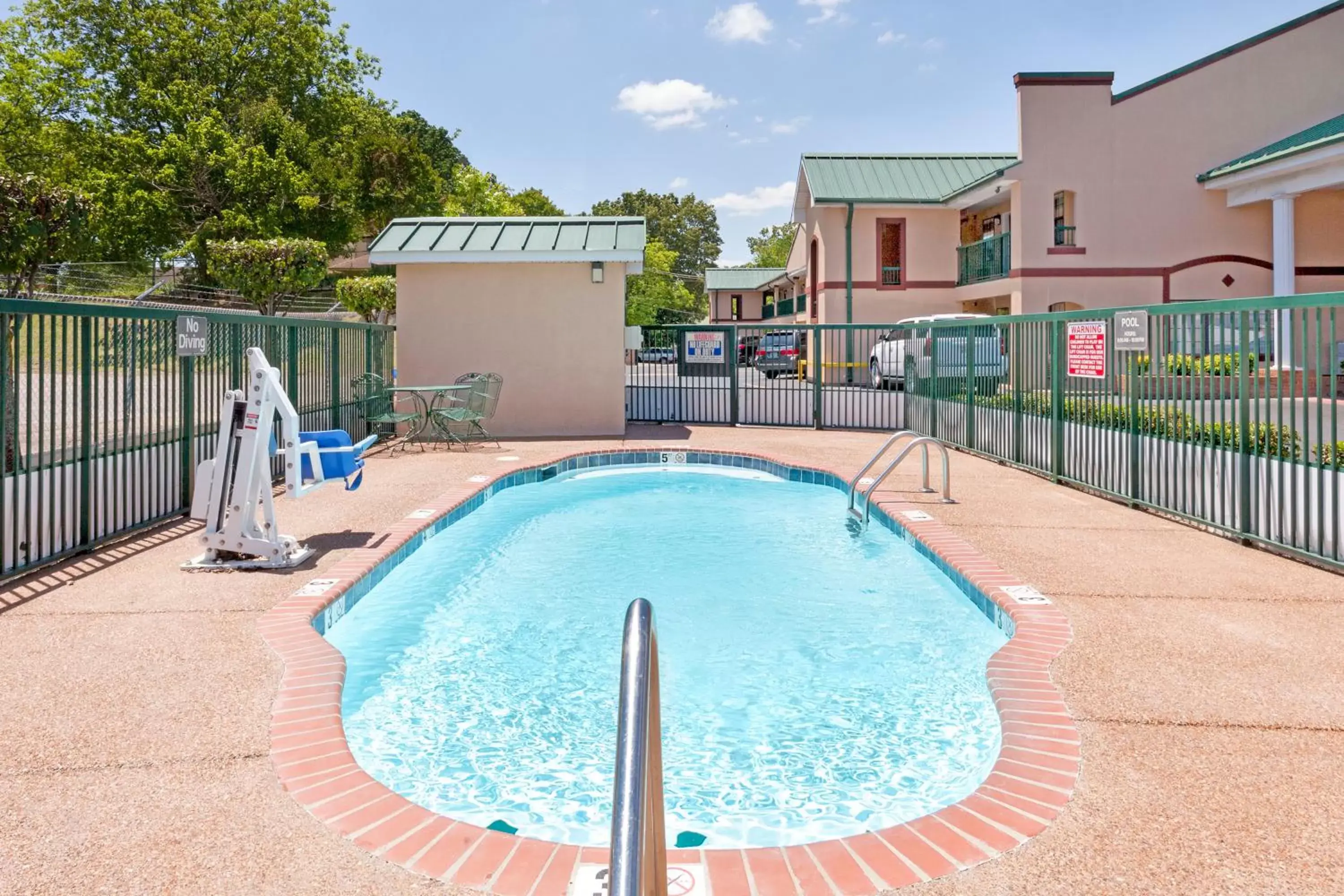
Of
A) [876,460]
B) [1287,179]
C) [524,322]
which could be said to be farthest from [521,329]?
[1287,179]

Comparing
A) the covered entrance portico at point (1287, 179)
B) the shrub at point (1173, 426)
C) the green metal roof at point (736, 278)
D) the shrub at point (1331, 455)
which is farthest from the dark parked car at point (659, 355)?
the green metal roof at point (736, 278)

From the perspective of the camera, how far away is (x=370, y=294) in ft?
91.4

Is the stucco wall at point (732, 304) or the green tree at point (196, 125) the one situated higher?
the green tree at point (196, 125)

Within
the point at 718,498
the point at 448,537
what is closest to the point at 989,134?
the point at 718,498

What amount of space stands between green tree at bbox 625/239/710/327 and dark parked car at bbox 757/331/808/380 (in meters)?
27.8

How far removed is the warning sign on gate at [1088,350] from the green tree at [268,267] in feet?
65.5

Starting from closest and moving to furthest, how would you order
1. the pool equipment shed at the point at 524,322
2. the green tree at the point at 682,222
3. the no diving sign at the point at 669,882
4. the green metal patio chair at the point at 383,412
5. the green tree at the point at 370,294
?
the no diving sign at the point at 669,882 < the green metal patio chair at the point at 383,412 < the pool equipment shed at the point at 524,322 < the green tree at the point at 370,294 < the green tree at the point at 682,222

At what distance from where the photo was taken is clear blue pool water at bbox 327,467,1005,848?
3.65 m

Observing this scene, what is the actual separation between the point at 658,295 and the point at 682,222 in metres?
21.0

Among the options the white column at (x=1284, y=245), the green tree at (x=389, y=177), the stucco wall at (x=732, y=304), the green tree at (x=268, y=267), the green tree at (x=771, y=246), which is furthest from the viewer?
the green tree at (x=771, y=246)

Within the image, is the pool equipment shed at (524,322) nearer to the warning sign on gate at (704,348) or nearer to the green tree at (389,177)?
the warning sign on gate at (704,348)

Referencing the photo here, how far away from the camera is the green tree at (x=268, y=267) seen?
2267cm

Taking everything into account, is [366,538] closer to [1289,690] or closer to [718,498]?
[718,498]

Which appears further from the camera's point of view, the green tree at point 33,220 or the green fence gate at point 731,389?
the green fence gate at point 731,389
